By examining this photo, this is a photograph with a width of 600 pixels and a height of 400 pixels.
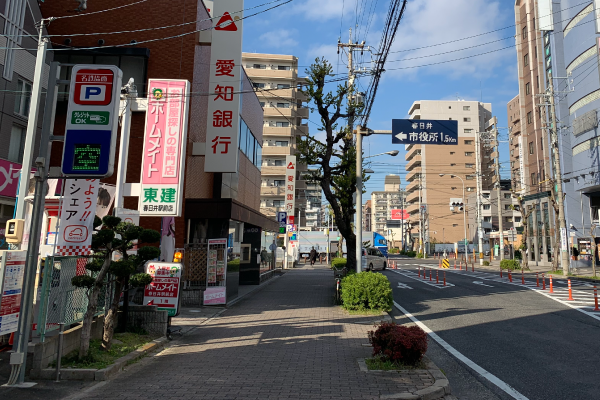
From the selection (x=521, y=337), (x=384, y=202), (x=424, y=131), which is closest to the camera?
(x=521, y=337)

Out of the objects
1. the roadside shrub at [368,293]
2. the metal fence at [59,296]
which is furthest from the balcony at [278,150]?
the metal fence at [59,296]

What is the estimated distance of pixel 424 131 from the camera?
11.6m

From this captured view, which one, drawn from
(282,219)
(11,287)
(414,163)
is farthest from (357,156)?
(414,163)

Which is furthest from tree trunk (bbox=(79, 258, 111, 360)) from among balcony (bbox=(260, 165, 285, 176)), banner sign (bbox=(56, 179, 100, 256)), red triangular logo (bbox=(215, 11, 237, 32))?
balcony (bbox=(260, 165, 285, 176))

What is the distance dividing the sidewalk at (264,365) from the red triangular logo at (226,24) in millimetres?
10159

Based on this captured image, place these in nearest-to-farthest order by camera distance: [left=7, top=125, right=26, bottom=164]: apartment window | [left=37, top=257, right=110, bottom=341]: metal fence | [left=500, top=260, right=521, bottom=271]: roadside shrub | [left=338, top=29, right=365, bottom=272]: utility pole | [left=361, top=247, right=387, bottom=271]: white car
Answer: [left=37, top=257, right=110, bottom=341]: metal fence → [left=338, top=29, right=365, bottom=272]: utility pole → [left=7, top=125, right=26, bottom=164]: apartment window → [left=500, top=260, right=521, bottom=271]: roadside shrub → [left=361, top=247, right=387, bottom=271]: white car

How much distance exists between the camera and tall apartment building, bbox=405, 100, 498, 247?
270 feet

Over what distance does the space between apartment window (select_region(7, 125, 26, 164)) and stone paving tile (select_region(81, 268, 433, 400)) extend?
10330 millimetres

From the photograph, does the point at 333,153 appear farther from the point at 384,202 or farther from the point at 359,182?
the point at 384,202

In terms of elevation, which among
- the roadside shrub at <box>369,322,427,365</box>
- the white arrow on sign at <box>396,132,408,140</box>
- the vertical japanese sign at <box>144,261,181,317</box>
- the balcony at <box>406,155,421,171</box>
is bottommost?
the roadside shrub at <box>369,322,427,365</box>

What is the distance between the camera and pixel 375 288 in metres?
12.2

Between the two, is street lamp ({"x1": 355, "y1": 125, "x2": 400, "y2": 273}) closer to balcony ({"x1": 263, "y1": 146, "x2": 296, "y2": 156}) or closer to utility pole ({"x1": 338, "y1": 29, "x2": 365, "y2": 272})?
utility pole ({"x1": 338, "y1": 29, "x2": 365, "y2": 272})

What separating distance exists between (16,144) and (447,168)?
78447mm

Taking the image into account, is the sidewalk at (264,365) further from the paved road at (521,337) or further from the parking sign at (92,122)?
the parking sign at (92,122)
